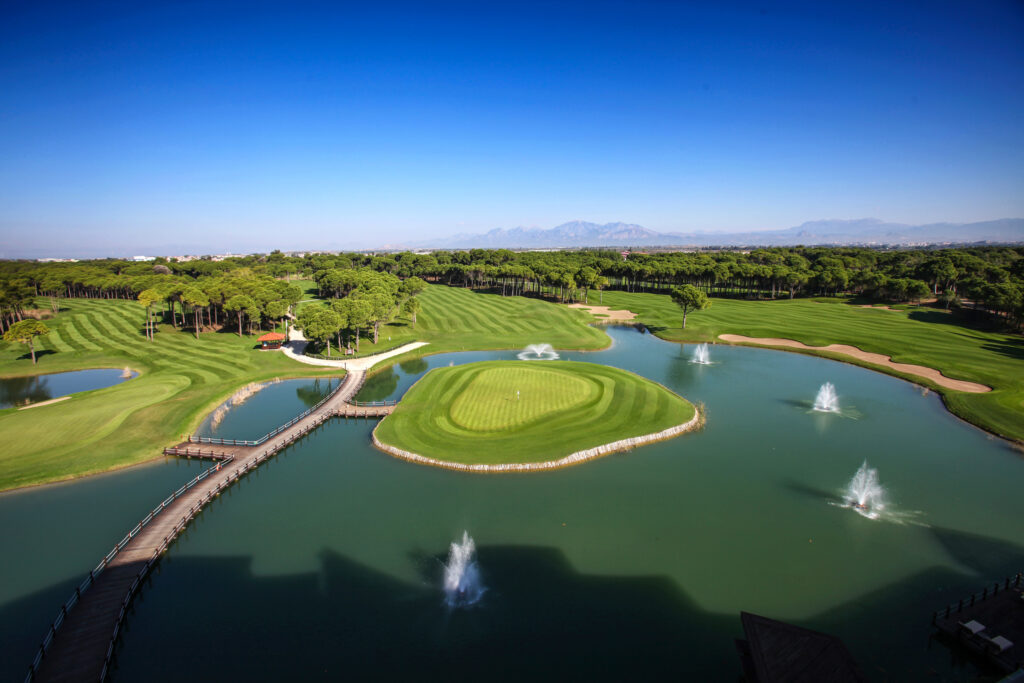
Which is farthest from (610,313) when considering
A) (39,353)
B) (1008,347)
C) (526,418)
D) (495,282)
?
(39,353)

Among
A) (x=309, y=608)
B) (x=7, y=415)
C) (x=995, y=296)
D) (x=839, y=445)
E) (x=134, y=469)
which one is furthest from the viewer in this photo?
(x=995, y=296)

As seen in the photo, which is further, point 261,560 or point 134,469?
point 134,469

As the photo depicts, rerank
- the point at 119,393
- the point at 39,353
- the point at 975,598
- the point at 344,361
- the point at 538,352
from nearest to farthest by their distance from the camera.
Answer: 1. the point at 975,598
2. the point at 119,393
3. the point at 344,361
4. the point at 39,353
5. the point at 538,352

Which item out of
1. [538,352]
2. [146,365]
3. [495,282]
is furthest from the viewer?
[495,282]

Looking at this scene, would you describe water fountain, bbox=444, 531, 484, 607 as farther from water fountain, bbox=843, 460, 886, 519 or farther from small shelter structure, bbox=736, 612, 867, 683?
water fountain, bbox=843, 460, 886, 519

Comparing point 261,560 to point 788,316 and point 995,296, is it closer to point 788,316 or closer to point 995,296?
point 788,316

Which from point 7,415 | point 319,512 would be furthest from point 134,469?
point 7,415

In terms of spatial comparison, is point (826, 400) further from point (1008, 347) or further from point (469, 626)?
point (469, 626)
